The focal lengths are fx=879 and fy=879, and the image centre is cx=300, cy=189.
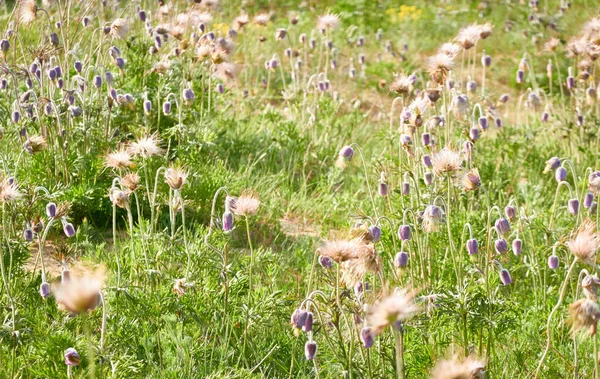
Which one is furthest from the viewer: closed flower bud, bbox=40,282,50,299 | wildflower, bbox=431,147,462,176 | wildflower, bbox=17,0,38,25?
wildflower, bbox=17,0,38,25

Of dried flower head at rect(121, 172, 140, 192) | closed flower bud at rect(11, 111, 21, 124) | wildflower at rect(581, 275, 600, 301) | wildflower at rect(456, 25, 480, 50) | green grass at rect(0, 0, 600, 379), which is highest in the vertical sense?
wildflower at rect(456, 25, 480, 50)

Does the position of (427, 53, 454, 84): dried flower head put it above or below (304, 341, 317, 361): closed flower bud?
above

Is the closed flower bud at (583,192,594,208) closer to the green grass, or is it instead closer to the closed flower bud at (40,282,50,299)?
the green grass

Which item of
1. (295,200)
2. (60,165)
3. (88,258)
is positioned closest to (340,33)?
(295,200)

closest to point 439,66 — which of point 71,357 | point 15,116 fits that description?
point 71,357

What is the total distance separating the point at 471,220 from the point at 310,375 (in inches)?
53.0

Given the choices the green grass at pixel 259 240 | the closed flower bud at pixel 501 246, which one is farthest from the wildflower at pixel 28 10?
the closed flower bud at pixel 501 246

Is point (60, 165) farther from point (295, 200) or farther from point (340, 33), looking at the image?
point (340, 33)

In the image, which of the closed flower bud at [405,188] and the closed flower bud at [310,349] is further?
the closed flower bud at [405,188]

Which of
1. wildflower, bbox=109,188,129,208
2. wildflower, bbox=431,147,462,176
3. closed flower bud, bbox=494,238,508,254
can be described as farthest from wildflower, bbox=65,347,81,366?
closed flower bud, bbox=494,238,508,254

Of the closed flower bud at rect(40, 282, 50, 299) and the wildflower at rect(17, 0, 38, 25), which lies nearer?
the closed flower bud at rect(40, 282, 50, 299)

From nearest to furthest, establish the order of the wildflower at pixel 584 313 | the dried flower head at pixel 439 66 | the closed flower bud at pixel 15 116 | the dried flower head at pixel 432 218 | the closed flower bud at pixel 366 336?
1. the wildflower at pixel 584 313
2. the closed flower bud at pixel 366 336
3. the dried flower head at pixel 432 218
4. the dried flower head at pixel 439 66
5. the closed flower bud at pixel 15 116

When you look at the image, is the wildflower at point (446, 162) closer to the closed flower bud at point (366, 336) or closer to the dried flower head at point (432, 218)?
the dried flower head at point (432, 218)

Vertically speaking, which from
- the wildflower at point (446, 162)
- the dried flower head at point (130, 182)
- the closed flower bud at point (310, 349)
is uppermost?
the wildflower at point (446, 162)
